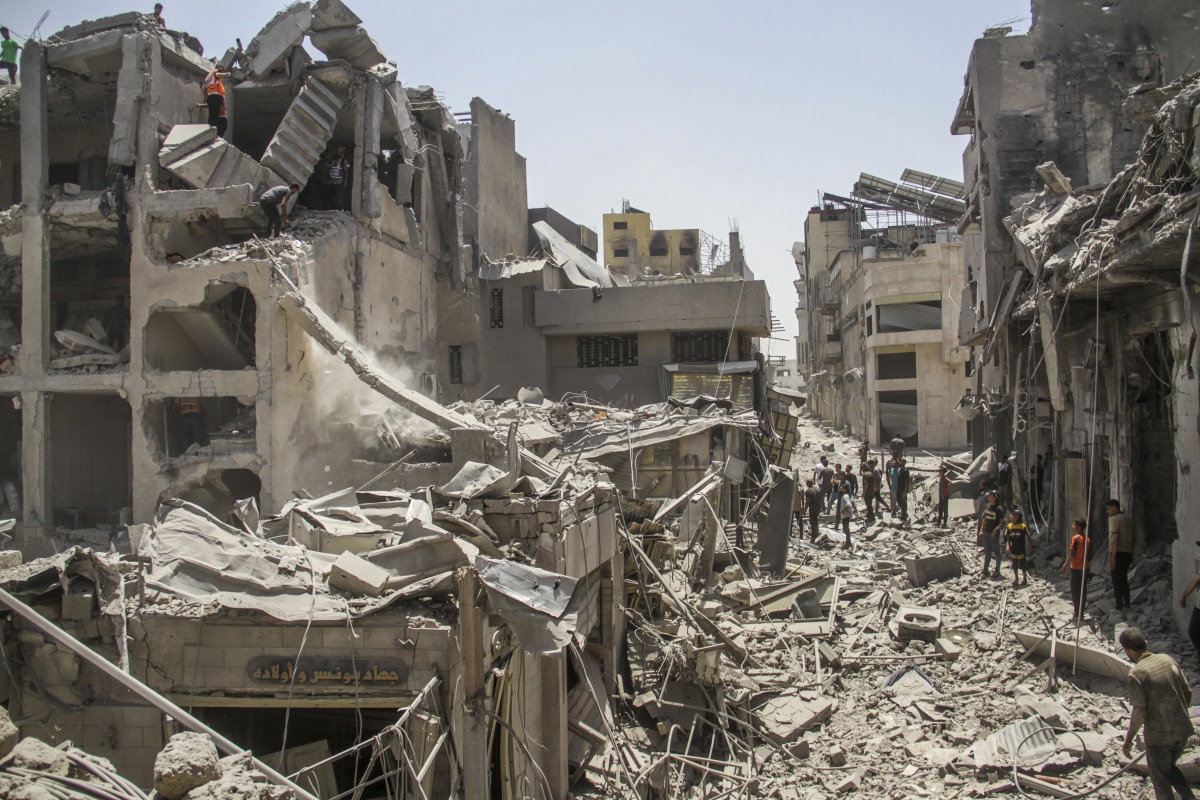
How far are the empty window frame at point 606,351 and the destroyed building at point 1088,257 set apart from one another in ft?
27.4

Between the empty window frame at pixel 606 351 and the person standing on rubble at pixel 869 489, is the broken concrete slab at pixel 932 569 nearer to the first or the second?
the person standing on rubble at pixel 869 489

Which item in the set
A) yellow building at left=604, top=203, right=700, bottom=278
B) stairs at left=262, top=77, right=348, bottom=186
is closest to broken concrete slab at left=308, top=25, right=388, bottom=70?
stairs at left=262, top=77, right=348, bottom=186

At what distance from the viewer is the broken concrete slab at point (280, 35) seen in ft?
59.6

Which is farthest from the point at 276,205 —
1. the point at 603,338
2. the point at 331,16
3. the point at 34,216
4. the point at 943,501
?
the point at 943,501

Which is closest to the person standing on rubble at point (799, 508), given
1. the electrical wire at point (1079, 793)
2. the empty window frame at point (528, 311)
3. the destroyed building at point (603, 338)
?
the destroyed building at point (603, 338)

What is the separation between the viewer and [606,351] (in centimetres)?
2480

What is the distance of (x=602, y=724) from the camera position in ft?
31.3

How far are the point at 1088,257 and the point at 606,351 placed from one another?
14.7m

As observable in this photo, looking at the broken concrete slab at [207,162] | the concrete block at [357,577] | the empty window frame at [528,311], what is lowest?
the concrete block at [357,577]

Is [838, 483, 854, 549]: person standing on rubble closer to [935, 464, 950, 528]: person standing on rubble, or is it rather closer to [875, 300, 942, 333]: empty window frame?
[935, 464, 950, 528]: person standing on rubble

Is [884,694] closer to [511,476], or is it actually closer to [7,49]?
[511,476]

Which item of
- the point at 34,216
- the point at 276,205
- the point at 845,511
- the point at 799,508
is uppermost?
the point at 34,216

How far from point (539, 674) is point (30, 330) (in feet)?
47.4

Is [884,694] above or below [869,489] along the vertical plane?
below
